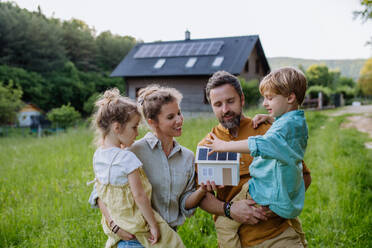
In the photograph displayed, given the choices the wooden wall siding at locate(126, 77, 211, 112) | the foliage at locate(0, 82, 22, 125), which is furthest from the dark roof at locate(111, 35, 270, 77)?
the foliage at locate(0, 82, 22, 125)

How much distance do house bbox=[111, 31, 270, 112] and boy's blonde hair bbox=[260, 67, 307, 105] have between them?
18.4m

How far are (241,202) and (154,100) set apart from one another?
35.2 inches

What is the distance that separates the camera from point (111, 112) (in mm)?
1883

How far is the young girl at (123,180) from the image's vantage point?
5.91 feet

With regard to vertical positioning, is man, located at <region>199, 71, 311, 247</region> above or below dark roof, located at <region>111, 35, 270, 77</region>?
below

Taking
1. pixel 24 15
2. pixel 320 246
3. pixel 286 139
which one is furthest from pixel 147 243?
pixel 24 15

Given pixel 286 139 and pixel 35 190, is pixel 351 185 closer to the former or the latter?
pixel 286 139

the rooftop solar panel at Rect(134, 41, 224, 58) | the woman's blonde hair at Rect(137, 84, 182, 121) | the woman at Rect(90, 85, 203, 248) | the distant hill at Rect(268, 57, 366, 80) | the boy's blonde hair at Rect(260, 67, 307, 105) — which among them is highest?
the distant hill at Rect(268, 57, 366, 80)

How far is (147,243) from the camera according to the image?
1.85 m

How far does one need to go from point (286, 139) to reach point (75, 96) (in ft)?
140

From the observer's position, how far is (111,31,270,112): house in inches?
846

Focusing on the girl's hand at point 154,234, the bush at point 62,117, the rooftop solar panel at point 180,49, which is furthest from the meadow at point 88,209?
the bush at point 62,117

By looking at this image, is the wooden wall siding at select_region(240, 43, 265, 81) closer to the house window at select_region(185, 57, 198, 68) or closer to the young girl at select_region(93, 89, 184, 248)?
the house window at select_region(185, 57, 198, 68)

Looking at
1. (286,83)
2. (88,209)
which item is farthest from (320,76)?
(286,83)
